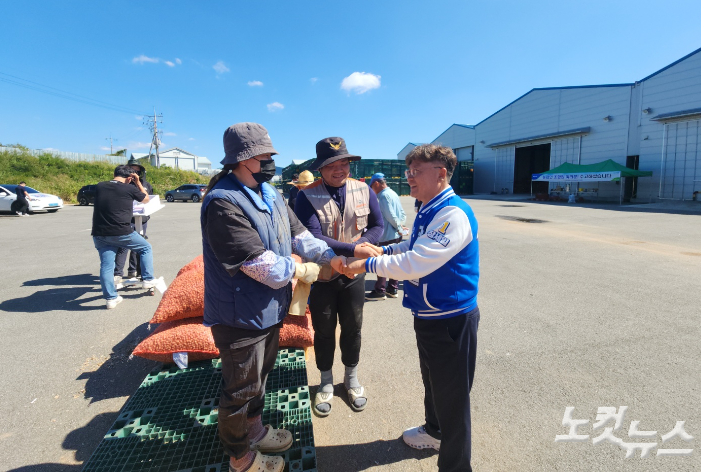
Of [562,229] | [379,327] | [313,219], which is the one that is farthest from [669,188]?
[313,219]

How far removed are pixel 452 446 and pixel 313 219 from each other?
1.74 m

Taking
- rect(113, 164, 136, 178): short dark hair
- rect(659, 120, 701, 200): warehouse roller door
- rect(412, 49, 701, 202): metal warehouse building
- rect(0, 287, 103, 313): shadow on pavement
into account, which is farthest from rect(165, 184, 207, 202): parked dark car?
rect(659, 120, 701, 200): warehouse roller door

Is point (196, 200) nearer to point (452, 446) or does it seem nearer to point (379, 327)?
point (379, 327)

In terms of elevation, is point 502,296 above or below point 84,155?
below

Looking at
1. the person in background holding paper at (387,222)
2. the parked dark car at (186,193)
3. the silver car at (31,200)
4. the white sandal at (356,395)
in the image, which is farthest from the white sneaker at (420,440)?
the parked dark car at (186,193)

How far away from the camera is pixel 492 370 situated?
335 centimetres

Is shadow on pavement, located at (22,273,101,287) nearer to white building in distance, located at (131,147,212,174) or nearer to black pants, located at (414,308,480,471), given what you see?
black pants, located at (414,308,480,471)

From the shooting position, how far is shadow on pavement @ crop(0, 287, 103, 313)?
16.4 feet

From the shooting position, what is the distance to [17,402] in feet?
9.53

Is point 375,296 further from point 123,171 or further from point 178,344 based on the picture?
point 123,171

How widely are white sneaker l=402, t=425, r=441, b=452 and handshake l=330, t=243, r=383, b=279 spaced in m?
1.15

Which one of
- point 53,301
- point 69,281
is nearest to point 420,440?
point 53,301

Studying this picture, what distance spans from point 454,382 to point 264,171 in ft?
5.21

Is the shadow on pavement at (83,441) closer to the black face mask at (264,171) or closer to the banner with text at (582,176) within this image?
the black face mask at (264,171)
